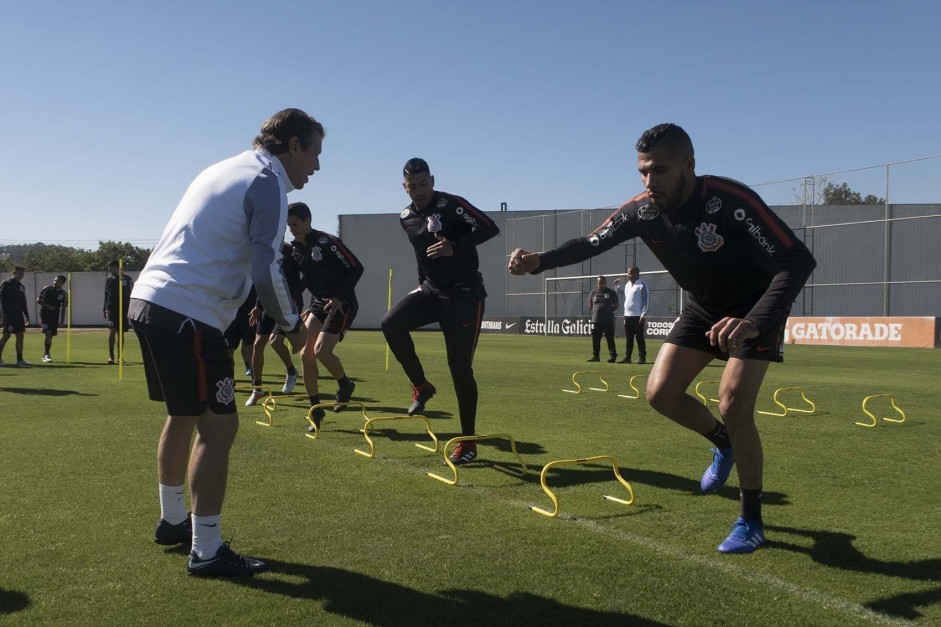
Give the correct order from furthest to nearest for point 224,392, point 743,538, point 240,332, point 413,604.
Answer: point 240,332, point 743,538, point 224,392, point 413,604

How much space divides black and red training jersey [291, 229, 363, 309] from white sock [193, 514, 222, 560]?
527 cm

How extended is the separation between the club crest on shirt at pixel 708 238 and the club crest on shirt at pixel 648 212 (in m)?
0.33

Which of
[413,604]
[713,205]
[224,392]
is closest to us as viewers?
[413,604]

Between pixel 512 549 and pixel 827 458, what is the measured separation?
360 cm

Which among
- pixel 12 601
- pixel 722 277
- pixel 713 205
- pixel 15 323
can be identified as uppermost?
pixel 713 205

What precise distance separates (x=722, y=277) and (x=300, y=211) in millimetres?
5567

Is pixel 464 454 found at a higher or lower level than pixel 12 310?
lower

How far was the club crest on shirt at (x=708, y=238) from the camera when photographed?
414 cm

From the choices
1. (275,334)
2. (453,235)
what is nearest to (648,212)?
(453,235)

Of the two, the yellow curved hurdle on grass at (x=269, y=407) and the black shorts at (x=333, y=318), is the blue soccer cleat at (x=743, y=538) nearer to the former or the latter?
the yellow curved hurdle on grass at (x=269, y=407)

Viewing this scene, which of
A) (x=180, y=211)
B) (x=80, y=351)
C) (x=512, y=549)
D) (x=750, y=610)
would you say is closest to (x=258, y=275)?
(x=180, y=211)

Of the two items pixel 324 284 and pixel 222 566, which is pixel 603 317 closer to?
pixel 324 284

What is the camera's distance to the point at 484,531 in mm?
4215

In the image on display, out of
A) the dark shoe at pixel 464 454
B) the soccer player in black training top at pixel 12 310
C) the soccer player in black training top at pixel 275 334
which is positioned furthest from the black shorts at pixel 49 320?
the dark shoe at pixel 464 454
